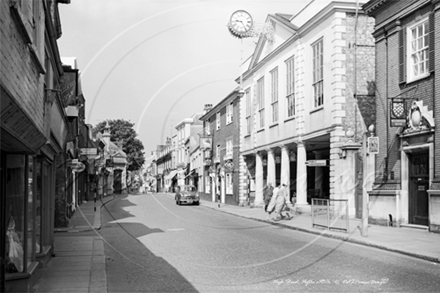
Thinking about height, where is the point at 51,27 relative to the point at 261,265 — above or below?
above

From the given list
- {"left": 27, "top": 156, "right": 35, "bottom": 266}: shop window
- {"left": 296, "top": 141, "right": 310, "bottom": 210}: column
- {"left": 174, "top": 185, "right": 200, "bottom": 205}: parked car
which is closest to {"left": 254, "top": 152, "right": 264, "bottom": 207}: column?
{"left": 174, "top": 185, "right": 200, "bottom": 205}: parked car

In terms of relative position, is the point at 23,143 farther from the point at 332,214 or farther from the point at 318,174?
the point at 318,174

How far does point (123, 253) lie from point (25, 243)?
5.06m

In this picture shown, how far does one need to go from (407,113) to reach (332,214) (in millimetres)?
4689

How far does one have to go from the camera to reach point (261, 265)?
1043 centimetres

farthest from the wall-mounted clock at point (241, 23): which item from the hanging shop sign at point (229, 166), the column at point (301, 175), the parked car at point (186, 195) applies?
the parked car at point (186, 195)

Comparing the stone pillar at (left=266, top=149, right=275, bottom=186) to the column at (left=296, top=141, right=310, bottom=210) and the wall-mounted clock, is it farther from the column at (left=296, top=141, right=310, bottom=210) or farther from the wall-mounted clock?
the wall-mounted clock

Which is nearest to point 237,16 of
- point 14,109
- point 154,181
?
point 14,109

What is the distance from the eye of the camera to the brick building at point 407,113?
1712 cm

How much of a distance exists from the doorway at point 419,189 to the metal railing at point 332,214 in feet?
8.40

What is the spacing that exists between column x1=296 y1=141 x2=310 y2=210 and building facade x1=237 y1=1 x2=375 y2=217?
0.18ft

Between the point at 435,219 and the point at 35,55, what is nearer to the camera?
the point at 35,55

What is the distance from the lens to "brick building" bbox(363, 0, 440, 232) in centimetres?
1712

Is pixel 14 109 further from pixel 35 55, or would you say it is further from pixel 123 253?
pixel 123 253
